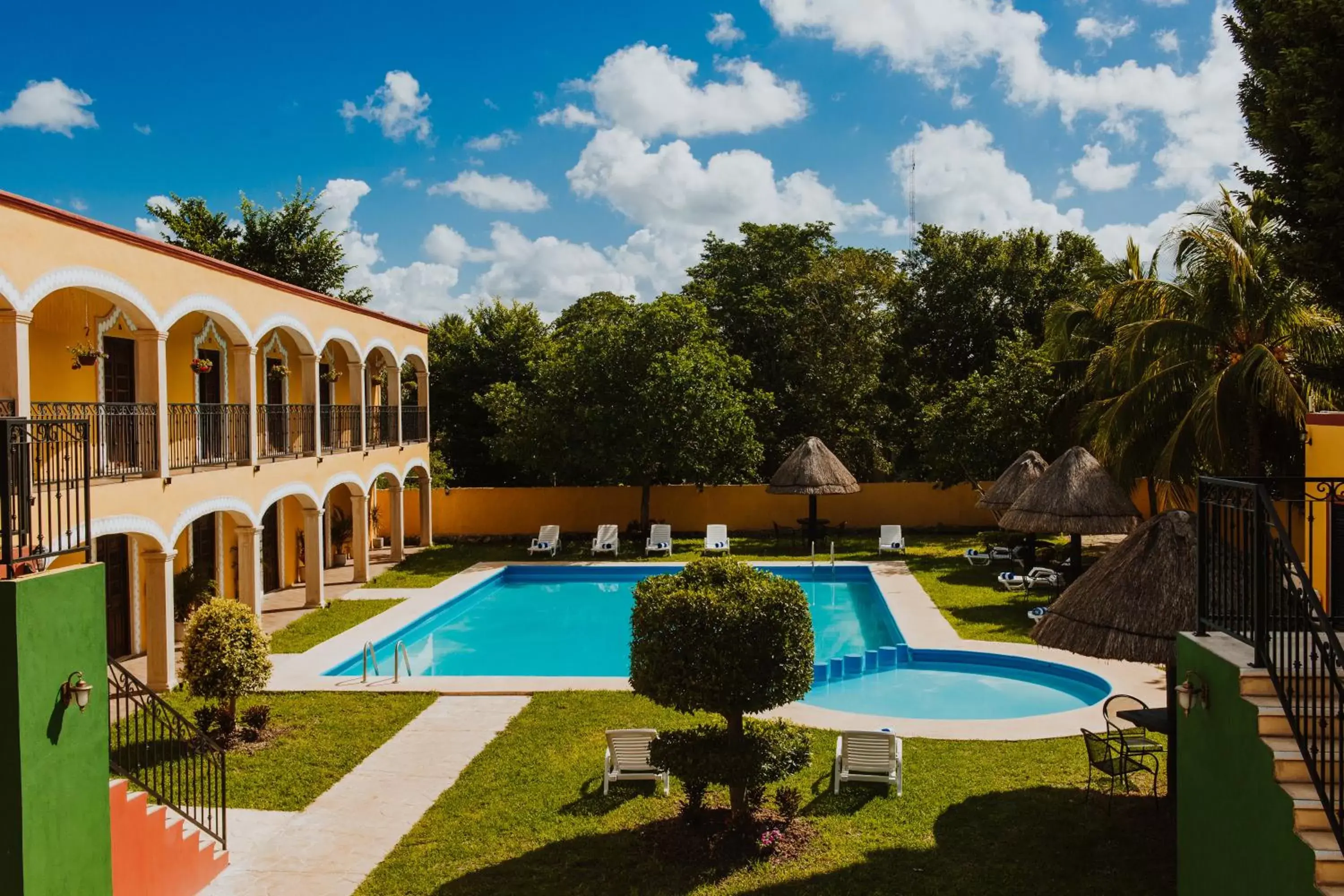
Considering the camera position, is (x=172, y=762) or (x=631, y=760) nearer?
(x=172, y=762)

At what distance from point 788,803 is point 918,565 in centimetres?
1491

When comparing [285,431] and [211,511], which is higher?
[285,431]

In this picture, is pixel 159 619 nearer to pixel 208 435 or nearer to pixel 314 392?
pixel 208 435

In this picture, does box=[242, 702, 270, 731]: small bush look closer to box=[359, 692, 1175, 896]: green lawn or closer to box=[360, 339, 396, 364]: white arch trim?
box=[359, 692, 1175, 896]: green lawn

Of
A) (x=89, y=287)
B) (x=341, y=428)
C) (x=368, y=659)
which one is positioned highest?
(x=89, y=287)

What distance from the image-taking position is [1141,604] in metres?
8.41

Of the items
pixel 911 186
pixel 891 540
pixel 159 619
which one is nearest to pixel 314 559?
pixel 159 619

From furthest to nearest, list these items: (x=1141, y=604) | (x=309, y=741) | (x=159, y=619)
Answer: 1. (x=159, y=619)
2. (x=309, y=741)
3. (x=1141, y=604)

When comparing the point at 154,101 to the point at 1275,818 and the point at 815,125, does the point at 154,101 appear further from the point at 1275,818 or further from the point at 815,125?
the point at 1275,818

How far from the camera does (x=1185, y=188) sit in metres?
17.9

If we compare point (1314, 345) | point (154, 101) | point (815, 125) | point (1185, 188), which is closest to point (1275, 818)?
point (1314, 345)

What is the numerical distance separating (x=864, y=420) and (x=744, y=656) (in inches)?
922

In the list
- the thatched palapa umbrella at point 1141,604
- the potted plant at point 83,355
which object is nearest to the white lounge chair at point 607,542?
the potted plant at point 83,355

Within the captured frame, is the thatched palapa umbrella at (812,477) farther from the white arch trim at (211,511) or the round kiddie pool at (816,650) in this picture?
the white arch trim at (211,511)
